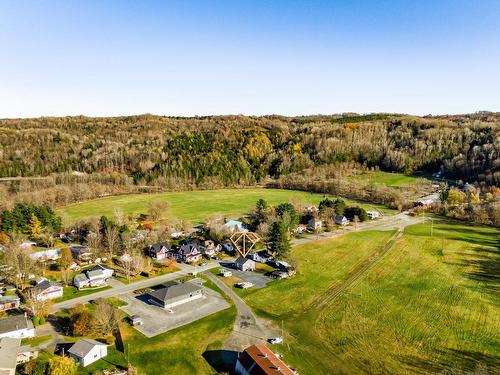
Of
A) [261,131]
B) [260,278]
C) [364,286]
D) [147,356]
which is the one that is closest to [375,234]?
[364,286]

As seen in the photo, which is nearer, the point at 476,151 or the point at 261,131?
the point at 476,151

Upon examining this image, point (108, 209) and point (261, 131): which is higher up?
point (261, 131)

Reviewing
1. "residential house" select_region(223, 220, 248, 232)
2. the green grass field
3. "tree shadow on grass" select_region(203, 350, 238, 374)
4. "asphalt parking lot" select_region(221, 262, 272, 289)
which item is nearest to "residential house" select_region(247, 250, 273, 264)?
"asphalt parking lot" select_region(221, 262, 272, 289)

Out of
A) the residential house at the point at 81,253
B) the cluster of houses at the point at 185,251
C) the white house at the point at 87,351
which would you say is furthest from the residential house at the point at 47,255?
the white house at the point at 87,351

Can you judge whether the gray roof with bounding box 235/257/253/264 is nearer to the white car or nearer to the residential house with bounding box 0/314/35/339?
the white car

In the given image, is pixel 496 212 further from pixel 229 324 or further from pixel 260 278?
pixel 229 324
